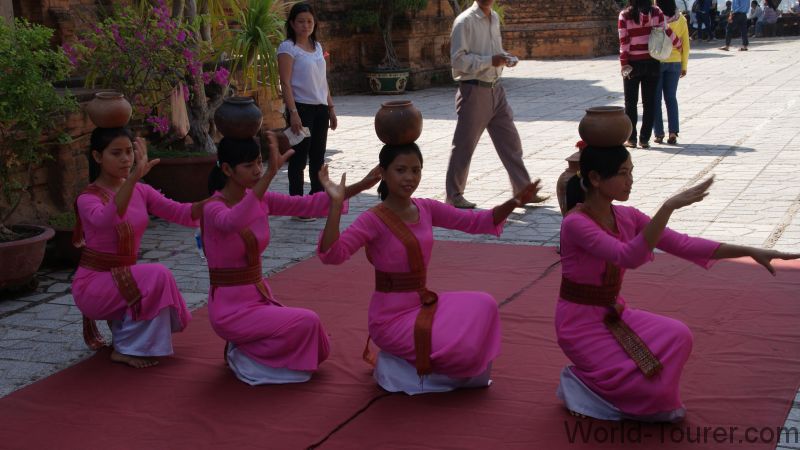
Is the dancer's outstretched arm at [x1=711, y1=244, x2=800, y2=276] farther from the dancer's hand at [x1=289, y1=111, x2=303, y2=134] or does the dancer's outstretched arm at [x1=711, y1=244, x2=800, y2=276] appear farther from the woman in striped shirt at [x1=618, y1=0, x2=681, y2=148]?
the woman in striped shirt at [x1=618, y1=0, x2=681, y2=148]

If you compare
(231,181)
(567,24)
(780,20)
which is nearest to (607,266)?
(231,181)

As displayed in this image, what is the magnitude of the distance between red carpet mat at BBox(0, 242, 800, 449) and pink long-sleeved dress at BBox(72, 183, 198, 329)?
0.86 feet

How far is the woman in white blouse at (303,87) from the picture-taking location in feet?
25.0

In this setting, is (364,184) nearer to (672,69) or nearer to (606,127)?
(606,127)

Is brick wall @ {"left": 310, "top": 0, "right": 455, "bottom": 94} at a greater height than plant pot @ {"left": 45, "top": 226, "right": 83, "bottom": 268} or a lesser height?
greater

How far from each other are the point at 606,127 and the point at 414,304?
111 cm

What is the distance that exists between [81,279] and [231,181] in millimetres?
962

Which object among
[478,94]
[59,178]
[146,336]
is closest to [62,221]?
[59,178]

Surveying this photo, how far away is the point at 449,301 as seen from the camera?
165 inches

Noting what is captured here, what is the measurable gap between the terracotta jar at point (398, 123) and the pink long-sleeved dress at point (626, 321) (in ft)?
2.48

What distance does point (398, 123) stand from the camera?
4.12m

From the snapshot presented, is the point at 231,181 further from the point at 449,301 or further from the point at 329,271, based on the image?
the point at 329,271

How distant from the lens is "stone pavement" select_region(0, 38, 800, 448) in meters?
5.62

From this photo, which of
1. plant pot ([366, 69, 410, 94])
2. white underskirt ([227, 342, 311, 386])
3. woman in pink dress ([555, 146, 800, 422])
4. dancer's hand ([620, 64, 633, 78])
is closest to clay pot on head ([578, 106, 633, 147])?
woman in pink dress ([555, 146, 800, 422])
